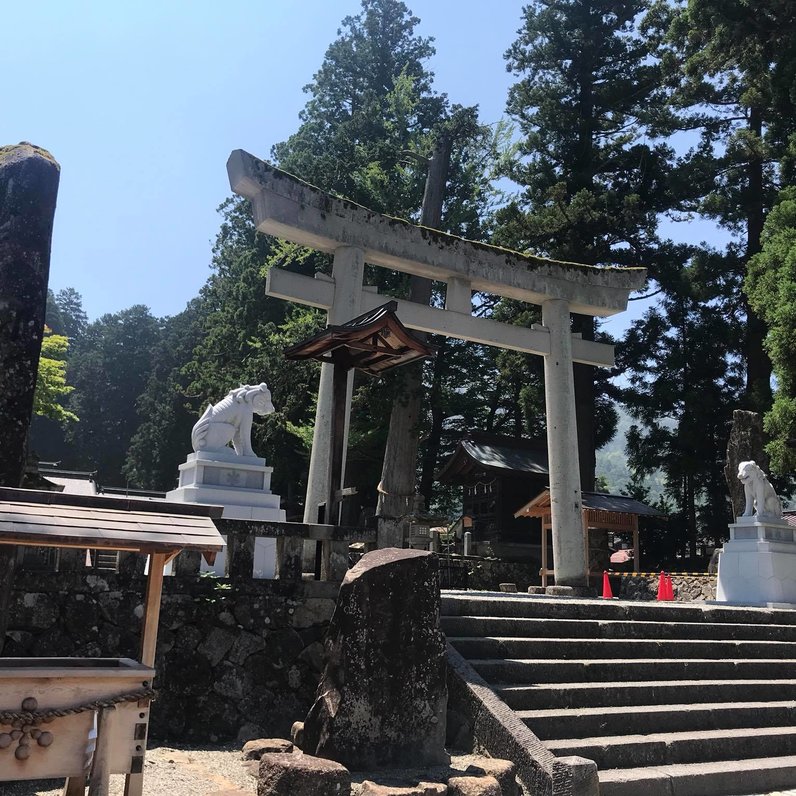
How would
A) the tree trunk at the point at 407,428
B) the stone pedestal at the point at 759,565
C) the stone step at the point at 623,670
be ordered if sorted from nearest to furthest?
the stone step at the point at 623,670
the stone pedestal at the point at 759,565
the tree trunk at the point at 407,428

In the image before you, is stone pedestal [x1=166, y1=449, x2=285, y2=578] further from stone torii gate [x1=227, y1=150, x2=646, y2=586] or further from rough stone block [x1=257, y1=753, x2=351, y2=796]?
rough stone block [x1=257, y1=753, x2=351, y2=796]

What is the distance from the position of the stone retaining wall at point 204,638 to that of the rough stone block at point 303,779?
6.08 ft

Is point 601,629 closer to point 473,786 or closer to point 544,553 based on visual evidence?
point 473,786

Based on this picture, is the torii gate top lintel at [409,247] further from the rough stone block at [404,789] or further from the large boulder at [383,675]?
the rough stone block at [404,789]

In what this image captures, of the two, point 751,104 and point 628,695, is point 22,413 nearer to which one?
point 628,695

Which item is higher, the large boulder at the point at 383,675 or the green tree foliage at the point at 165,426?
the green tree foliage at the point at 165,426

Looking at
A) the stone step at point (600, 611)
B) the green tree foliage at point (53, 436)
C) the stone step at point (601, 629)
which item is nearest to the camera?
the stone step at point (601, 629)

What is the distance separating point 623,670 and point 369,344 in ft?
12.5

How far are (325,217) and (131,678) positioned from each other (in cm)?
841

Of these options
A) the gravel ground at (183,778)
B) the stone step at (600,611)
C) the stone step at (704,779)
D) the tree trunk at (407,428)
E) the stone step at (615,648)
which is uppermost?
the tree trunk at (407,428)

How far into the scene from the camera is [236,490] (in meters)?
8.54

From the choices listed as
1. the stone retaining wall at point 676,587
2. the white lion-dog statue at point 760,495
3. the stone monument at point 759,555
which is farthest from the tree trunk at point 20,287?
the stone retaining wall at point 676,587

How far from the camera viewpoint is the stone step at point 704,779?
18.5ft

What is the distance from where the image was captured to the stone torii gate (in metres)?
11.0
